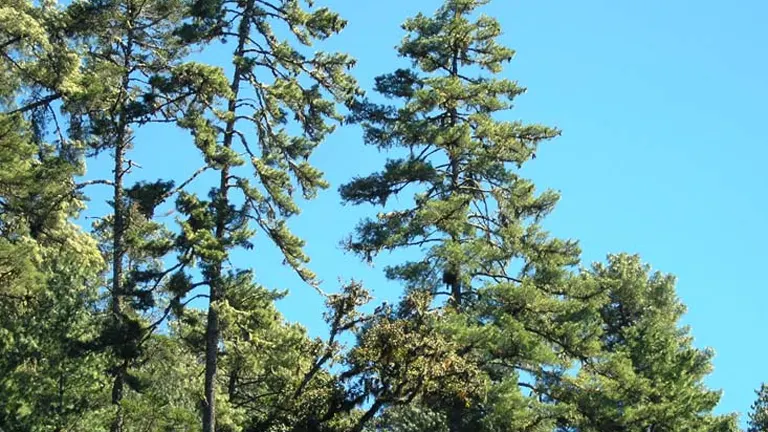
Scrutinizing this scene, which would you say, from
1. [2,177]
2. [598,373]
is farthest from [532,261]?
[2,177]

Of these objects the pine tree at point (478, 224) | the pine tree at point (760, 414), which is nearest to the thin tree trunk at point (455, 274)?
the pine tree at point (478, 224)

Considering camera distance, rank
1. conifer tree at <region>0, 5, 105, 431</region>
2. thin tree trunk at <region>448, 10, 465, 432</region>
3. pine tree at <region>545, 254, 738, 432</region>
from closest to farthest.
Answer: conifer tree at <region>0, 5, 105, 431</region> < thin tree trunk at <region>448, 10, 465, 432</region> < pine tree at <region>545, 254, 738, 432</region>

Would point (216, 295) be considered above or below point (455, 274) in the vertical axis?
below

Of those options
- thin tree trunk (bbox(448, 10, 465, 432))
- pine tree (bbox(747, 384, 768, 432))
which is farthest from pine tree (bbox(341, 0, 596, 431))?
pine tree (bbox(747, 384, 768, 432))

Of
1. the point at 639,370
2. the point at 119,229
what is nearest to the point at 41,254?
the point at 119,229

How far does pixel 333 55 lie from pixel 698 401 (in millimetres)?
17564

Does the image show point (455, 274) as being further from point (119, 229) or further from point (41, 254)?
point (41, 254)

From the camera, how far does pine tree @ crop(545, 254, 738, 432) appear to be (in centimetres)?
2800

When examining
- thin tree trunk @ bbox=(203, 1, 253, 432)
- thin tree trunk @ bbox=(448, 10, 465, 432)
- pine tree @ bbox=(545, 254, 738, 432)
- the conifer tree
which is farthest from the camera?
pine tree @ bbox=(545, 254, 738, 432)

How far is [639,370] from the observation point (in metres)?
34.3

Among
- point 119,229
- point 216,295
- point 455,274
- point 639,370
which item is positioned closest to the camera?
point 216,295

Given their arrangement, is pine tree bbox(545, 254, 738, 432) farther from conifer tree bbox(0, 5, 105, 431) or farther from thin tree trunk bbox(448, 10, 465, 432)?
conifer tree bbox(0, 5, 105, 431)

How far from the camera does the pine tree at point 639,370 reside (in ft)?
91.9

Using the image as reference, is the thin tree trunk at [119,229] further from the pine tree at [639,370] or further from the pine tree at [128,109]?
the pine tree at [639,370]
